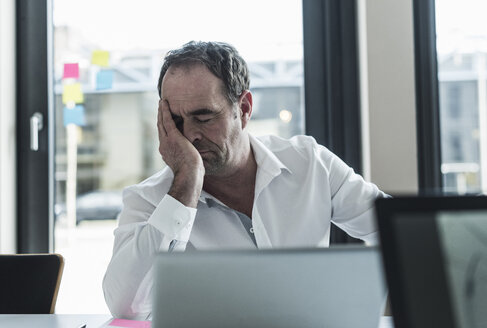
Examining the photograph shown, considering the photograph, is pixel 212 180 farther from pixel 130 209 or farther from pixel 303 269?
pixel 303 269

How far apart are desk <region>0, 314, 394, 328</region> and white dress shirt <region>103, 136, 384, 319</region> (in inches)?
4.0

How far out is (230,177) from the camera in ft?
5.49

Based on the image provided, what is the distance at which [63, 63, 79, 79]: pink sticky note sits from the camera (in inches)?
93.6

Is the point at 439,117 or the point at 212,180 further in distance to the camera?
the point at 439,117

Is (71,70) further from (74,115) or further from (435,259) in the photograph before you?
(435,259)

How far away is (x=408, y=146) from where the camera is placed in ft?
6.41

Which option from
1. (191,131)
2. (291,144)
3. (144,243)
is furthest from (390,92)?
(144,243)

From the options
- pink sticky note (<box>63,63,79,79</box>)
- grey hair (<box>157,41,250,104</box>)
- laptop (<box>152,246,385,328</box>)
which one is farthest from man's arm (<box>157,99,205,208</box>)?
pink sticky note (<box>63,63,79,79</box>)

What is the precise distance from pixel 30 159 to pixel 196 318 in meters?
1.92

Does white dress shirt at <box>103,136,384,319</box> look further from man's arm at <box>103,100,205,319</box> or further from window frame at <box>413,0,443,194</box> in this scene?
window frame at <box>413,0,443,194</box>

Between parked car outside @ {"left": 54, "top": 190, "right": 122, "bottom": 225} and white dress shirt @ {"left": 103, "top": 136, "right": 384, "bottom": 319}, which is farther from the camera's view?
parked car outside @ {"left": 54, "top": 190, "right": 122, "bottom": 225}

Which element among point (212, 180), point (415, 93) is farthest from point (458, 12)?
point (212, 180)

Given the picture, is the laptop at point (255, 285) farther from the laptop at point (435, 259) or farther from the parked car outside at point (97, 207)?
the parked car outside at point (97, 207)

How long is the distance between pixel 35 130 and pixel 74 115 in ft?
0.63
